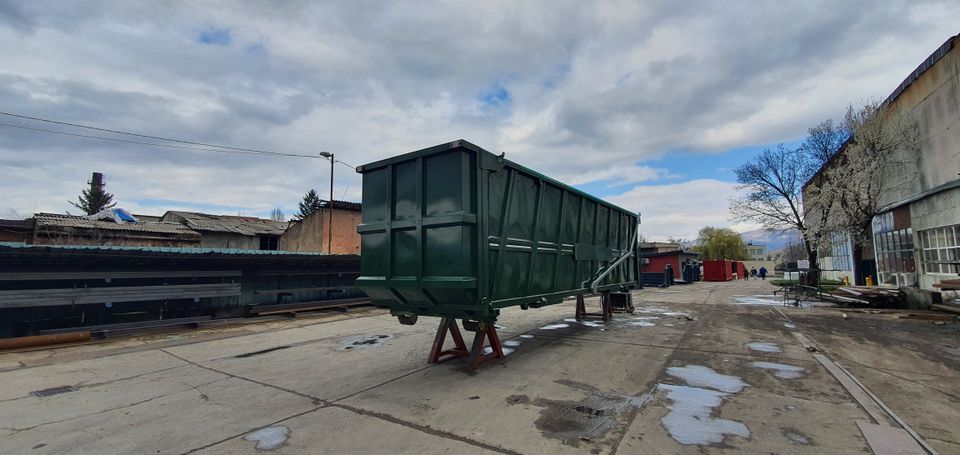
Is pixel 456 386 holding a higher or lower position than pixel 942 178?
lower

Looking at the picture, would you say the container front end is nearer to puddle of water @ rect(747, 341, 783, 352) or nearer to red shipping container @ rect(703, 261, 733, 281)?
puddle of water @ rect(747, 341, 783, 352)

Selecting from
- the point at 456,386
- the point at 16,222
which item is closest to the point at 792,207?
the point at 456,386

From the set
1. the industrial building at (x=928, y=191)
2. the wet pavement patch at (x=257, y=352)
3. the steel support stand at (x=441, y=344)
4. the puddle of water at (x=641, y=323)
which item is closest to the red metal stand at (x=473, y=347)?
the steel support stand at (x=441, y=344)

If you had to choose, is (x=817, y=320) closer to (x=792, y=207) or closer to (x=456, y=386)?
(x=456, y=386)

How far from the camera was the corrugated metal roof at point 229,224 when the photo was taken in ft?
82.8

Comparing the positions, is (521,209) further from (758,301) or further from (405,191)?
(758,301)

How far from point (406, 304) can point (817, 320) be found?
37.3ft

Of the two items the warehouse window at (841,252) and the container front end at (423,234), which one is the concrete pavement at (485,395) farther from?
the warehouse window at (841,252)

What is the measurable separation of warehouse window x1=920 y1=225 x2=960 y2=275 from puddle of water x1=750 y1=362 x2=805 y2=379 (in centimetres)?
1177

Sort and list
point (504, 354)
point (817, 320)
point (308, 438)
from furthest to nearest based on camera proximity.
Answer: point (817, 320) → point (504, 354) → point (308, 438)

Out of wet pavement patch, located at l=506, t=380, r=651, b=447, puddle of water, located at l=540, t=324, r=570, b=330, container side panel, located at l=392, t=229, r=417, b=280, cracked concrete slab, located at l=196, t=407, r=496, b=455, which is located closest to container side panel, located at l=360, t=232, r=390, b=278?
container side panel, located at l=392, t=229, r=417, b=280

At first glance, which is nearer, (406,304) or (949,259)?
(406,304)

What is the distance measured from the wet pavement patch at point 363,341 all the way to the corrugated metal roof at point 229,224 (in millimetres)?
20934

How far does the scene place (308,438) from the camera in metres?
3.54
